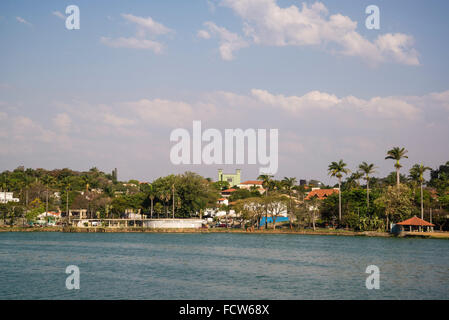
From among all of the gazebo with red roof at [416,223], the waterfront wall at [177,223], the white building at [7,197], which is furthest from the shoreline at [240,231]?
the white building at [7,197]

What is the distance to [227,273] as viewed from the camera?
41.9 metres

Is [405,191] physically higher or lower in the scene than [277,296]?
higher

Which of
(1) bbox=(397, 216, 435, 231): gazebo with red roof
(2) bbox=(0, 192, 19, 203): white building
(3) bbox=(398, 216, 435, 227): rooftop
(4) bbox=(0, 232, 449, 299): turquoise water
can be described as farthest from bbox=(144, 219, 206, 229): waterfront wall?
(4) bbox=(0, 232, 449, 299): turquoise water

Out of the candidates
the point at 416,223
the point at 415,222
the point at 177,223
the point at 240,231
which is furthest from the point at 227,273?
the point at 177,223

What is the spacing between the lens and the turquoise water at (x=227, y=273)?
32.7 m

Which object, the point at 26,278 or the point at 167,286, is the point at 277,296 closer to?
the point at 167,286

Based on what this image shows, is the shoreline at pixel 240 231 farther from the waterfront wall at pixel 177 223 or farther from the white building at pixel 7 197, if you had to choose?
the white building at pixel 7 197

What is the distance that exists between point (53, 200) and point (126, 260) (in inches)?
3818

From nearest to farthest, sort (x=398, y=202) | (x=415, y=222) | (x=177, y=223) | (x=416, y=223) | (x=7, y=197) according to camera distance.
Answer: (x=416, y=223) < (x=415, y=222) < (x=398, y=202) < (x=177, y=223) < (x=7, y=197)

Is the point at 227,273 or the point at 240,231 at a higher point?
the point at 227,273

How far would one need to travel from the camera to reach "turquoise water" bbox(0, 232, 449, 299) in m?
32.7

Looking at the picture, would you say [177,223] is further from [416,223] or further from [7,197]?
[7,197]
